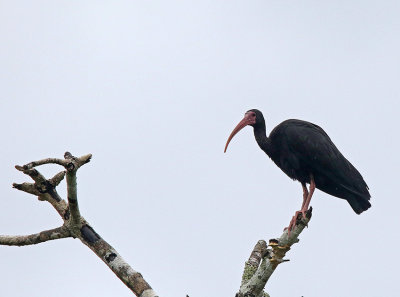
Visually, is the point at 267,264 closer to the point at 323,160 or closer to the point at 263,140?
the point at 323,160

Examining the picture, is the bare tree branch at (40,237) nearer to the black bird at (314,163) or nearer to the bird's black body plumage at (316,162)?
the black bird at (314,163)

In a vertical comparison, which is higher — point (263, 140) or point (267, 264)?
point (263, 140)

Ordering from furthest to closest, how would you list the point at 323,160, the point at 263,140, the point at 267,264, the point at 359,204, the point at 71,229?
the point at 263,140 → the point at 323,160 → the point at 359,204 → the point at 71,229 → the point at 267,264

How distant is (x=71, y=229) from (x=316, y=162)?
5.65 metres

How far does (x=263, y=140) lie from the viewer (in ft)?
38.0

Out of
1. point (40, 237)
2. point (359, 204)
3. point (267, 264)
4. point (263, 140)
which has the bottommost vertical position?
point (267, 264)

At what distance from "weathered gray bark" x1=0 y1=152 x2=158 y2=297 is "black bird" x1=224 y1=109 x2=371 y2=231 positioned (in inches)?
208

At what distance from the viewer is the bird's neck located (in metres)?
11.5

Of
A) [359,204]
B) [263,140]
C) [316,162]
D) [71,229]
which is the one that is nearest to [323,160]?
[316,162]

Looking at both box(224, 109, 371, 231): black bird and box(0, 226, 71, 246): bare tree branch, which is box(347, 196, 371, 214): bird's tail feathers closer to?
box(224, 109, 371, 231): black bird

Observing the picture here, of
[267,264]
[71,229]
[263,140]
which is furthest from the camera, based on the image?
[263,140]

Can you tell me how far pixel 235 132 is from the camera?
1230 cm

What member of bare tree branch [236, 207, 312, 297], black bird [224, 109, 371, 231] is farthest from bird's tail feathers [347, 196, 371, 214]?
bare tree branch [236, 207, 312, 297]

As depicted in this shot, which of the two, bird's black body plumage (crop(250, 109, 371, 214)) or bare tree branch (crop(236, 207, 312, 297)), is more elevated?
bird's black body plumage (crop(250, 109, 371, 214))
